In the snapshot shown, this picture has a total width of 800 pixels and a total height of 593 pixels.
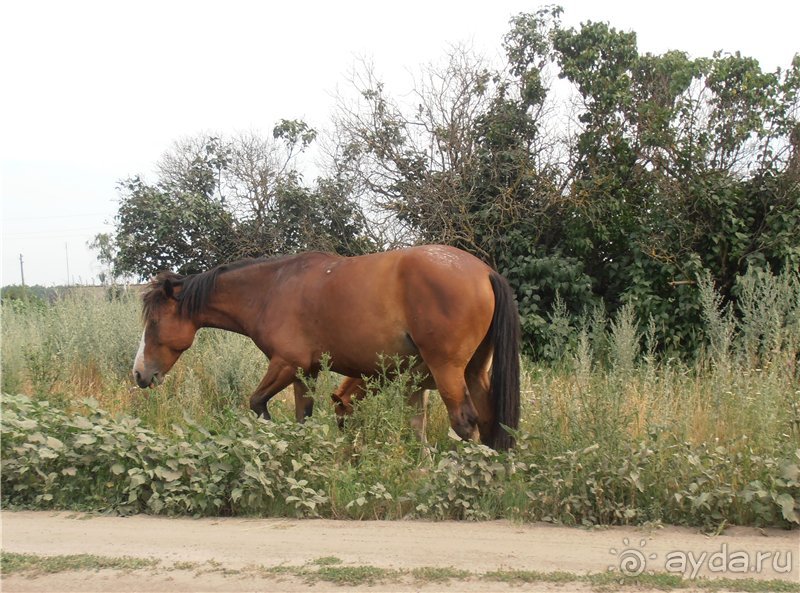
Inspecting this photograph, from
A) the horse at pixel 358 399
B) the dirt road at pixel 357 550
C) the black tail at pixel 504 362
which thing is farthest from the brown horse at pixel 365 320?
the dirt road at pixel 357 550

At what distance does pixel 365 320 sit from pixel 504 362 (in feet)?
4.66

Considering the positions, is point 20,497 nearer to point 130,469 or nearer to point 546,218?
point 130,469

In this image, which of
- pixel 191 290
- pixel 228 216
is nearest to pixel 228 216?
pixel 228 216

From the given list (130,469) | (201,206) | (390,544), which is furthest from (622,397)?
(201,206)

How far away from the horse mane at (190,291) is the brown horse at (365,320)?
0.4 inches

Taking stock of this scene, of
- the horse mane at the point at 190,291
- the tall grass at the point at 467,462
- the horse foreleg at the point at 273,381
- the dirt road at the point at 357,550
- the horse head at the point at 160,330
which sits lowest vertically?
the dirt road at the point at 357,550

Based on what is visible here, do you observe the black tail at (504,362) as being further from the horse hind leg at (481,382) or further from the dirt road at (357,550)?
the dirt road at (357,550)

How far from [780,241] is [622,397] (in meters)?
5.52

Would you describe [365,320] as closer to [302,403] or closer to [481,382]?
[302,403]

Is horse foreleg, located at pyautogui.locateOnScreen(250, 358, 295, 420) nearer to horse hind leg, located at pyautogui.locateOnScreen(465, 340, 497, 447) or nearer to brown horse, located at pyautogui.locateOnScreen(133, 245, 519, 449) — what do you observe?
brown horse, located at pyautogui.locateOnScreen(133, 245, 519, 449)

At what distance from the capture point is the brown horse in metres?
6.97

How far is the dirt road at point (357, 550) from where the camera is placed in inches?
177

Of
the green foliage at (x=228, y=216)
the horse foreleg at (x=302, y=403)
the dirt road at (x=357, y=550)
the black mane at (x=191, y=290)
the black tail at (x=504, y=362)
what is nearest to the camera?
the dirt road at (x=357, y=550)

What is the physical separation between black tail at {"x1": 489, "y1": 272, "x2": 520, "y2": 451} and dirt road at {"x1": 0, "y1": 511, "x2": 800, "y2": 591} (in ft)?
4.10
